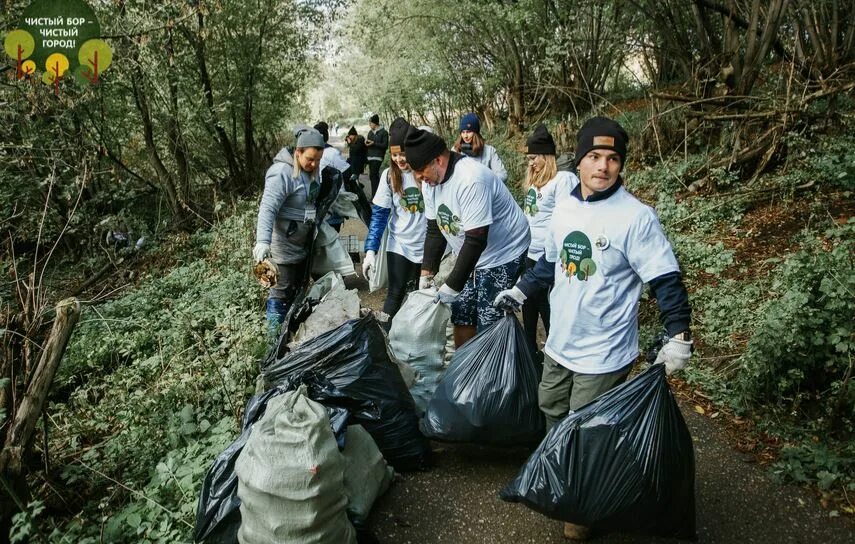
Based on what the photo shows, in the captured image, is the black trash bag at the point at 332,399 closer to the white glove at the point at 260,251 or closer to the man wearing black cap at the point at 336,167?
the white glove at the point at 260,251

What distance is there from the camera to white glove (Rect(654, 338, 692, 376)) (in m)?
2.01

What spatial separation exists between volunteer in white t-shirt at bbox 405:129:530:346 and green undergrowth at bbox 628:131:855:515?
151cm

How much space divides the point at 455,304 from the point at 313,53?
1049cm

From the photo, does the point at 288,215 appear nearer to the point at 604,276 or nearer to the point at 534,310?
the point at 534,310

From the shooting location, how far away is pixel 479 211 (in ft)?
9.77

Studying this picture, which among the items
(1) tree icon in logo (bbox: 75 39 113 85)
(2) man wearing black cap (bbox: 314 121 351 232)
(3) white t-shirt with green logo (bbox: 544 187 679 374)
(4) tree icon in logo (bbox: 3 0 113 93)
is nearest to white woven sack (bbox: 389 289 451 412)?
(3) white t-shirt with green logo (bbox: 544 187 679 374)

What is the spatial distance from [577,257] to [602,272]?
0.39ft

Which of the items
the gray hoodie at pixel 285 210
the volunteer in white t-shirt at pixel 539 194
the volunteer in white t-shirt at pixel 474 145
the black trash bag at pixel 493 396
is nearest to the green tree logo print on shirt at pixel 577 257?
the black trash bag at pixel 493 396

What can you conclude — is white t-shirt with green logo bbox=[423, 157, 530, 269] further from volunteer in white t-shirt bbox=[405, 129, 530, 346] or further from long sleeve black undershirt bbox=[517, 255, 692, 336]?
long sleeve black undershirt bbox=[517, 255, 692, 336]

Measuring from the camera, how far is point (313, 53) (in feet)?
40.5

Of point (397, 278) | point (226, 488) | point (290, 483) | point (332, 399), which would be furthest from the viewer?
point (397, 278)

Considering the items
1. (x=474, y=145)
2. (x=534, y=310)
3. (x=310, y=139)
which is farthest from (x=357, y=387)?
(x=474, y=145)

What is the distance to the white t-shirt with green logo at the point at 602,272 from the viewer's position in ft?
6.80

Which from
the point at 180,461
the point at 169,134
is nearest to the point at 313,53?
the point at 169,134
